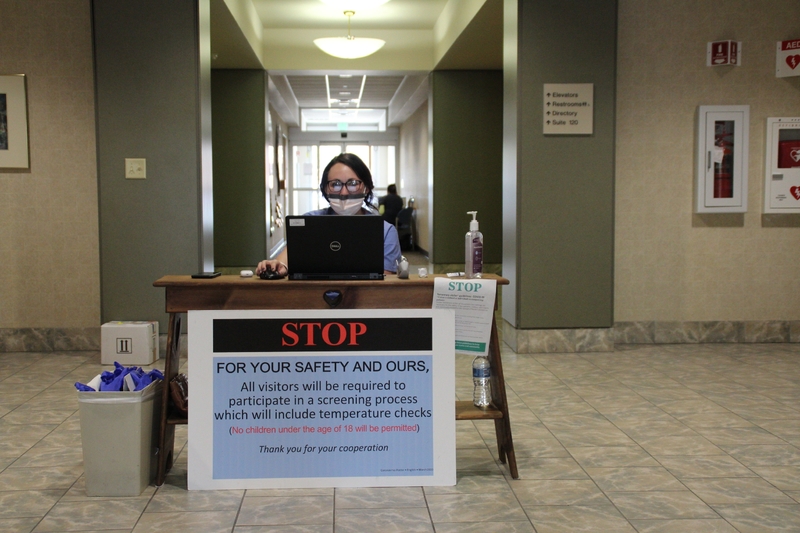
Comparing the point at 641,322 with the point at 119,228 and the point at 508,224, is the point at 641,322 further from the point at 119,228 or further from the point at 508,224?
the point at 119,228

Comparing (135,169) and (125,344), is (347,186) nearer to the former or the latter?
(135,169)

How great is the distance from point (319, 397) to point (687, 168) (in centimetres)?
415

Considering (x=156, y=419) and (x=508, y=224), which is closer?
(x=156, y=419)

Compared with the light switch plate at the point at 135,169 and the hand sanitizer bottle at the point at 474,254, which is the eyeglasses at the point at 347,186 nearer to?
the hand sanitizer bottle at the point at 474,254

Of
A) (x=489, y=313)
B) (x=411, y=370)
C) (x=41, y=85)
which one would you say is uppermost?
(x=41, y=85)

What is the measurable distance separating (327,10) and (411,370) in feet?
23.4

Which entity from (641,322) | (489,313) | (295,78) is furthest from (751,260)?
(295,78)

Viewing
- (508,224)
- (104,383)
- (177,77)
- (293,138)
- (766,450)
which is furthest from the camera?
(293,138)

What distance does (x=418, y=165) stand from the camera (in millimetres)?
14867

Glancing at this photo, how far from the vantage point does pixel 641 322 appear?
235 inches

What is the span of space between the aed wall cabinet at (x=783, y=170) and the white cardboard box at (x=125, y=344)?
4.85 m

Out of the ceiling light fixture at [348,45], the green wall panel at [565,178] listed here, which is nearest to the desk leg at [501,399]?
the green wall panel at [565,178]

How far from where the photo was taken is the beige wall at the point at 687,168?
580 cm

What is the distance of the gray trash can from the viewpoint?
279 centimetres
